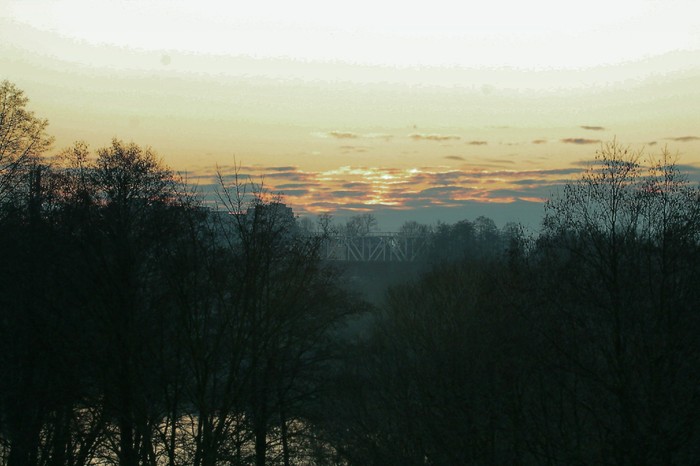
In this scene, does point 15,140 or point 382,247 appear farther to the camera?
point 382,247

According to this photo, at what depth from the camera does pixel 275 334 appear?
25.9 metres

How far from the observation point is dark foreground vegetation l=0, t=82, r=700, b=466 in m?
22.3

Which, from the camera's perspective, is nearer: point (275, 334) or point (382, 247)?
point (275, 334)

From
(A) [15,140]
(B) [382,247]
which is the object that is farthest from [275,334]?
(B) [382,247]

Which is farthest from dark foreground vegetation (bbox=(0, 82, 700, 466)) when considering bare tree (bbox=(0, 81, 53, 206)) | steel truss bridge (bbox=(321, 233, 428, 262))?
steel truss bridge (bbox=(321, 233, 428, 262))

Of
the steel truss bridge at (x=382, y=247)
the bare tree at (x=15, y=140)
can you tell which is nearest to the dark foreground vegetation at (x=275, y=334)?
the bare tree at (x=15, y=140)

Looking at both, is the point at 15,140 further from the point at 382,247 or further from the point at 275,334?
the point at 382,247

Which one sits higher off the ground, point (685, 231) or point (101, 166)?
point (101, 166)

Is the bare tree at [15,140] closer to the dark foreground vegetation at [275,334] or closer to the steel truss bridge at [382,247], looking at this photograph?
the dark foreground vegetation at [275,334]

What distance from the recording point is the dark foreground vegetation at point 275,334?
2227 cm

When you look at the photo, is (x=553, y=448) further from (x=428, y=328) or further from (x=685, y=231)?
(x=428, y=328)

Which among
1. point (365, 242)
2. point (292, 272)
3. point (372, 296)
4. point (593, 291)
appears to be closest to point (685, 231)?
point (593, 291)

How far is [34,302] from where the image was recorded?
27938 millimetres

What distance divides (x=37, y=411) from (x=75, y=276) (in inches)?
203
